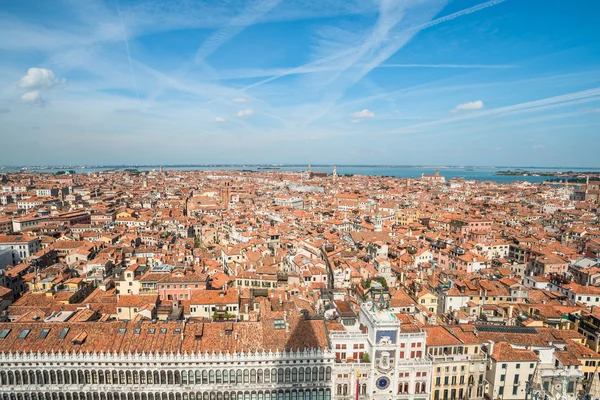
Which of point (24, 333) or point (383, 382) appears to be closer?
point (24, 333)

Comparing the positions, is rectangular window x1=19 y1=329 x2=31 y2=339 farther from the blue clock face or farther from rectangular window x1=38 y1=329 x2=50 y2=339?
the blue clock face

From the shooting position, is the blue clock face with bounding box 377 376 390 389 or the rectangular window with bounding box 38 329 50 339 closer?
the rectangular window with bounding box 38 329 50 339

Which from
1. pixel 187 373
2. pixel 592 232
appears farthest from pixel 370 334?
pixel 592 232

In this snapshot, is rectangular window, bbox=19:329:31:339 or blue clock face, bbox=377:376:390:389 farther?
blue clock face, bbox=377:376:390:389

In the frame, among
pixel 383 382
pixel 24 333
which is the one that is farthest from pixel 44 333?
pixel 383 382

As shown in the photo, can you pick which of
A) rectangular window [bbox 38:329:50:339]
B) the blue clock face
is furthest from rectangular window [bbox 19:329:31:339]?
the blue clock face

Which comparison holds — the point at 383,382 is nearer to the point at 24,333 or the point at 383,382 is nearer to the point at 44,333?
the point at 44,333

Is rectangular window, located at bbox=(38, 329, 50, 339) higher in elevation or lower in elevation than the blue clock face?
higher

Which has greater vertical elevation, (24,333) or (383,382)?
(24,333)
